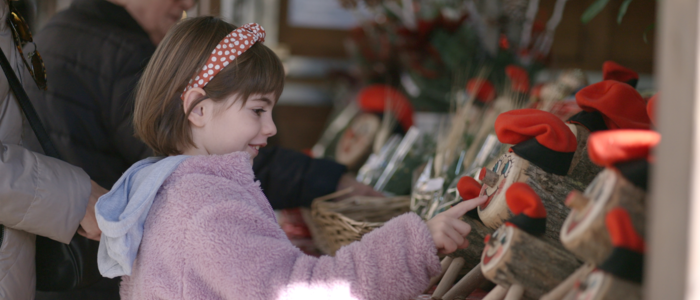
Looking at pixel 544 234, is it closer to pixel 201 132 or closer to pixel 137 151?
pixel 201 132

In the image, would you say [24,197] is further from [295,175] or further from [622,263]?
[622,263]

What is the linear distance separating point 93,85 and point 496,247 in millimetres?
1048

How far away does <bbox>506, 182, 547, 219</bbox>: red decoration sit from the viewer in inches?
30.9

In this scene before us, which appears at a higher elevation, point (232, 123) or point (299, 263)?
point (232, 123)

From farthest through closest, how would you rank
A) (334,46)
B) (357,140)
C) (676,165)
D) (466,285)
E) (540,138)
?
(334,46) → (357,140) → (466,285) → (540,138) → (676,165)

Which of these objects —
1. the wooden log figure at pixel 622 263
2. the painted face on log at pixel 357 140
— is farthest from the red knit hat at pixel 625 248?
the painted face on log at pixel 357 140

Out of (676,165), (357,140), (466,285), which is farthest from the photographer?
(357,140)

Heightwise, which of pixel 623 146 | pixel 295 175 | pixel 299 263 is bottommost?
pixel 295 175

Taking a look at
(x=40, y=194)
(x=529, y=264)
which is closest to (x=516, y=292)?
(x=529, y=264)

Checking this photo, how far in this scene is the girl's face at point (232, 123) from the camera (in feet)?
3.47

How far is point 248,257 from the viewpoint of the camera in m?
0.88

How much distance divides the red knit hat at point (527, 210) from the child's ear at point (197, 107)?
0.60 meters

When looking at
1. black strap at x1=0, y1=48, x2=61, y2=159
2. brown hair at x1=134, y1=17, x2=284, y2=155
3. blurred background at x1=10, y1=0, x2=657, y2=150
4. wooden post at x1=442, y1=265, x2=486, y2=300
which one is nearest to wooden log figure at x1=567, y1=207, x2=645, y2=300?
wooden post at x1=442, y1=265, x2=486, y2=300

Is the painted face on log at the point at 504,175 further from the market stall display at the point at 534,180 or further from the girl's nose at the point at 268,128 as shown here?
the girl's nose at the point at 268,128
